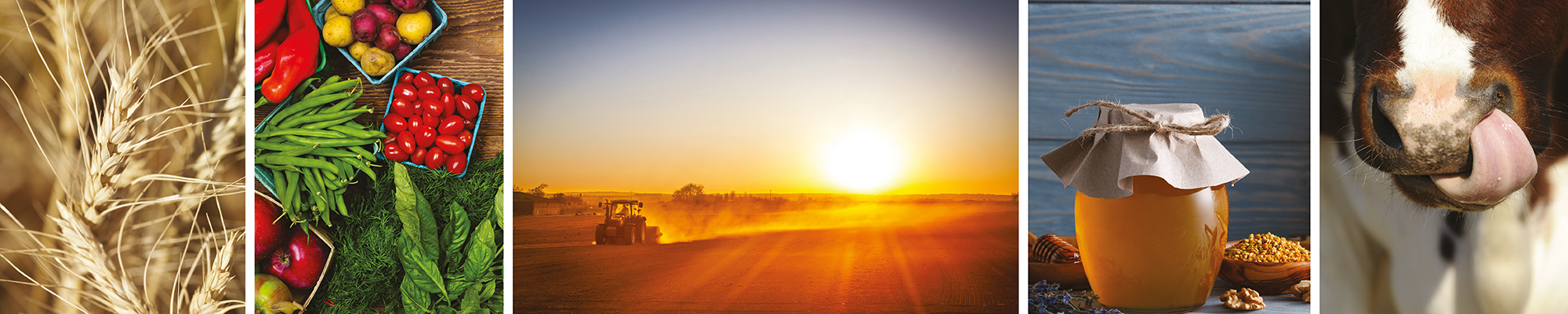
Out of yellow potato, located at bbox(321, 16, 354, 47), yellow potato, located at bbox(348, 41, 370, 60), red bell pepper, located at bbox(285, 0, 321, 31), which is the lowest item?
yellow potato, located at bbox(348, 41, 370, 60)

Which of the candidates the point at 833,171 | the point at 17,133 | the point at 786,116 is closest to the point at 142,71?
the point at 17,133

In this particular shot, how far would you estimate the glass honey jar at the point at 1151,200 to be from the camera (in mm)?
1021

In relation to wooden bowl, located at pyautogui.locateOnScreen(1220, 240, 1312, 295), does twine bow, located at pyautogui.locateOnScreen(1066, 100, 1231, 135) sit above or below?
above

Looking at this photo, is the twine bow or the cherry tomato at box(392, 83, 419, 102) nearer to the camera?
the twine bow

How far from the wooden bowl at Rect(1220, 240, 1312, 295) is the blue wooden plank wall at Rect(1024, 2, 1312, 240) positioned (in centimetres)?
11

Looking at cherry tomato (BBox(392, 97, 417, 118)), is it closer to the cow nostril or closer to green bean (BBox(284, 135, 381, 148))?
green bean (BBox(284, 135, 381, 148))

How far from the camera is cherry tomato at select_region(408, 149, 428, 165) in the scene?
125cm

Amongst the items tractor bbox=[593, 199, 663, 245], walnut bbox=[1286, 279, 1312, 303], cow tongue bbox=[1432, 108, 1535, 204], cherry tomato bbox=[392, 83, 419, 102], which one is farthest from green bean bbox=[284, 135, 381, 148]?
cow tongue bbox=[1432, 108, 1535, 204]

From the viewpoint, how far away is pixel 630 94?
1.30 m

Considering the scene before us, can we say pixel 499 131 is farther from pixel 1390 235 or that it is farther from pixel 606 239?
pixel 1390 235

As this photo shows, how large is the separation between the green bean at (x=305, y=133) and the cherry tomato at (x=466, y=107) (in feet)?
0.66

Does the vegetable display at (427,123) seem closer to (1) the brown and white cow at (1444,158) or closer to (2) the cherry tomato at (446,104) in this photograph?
(2) the cherry tomato at (446,104)

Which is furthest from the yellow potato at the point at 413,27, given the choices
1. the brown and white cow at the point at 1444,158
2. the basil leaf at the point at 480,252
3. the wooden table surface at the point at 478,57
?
the brown and white cow at the point at 1444,158

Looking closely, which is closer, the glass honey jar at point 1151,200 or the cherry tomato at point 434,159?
the glass honey jar at point 1151,200
